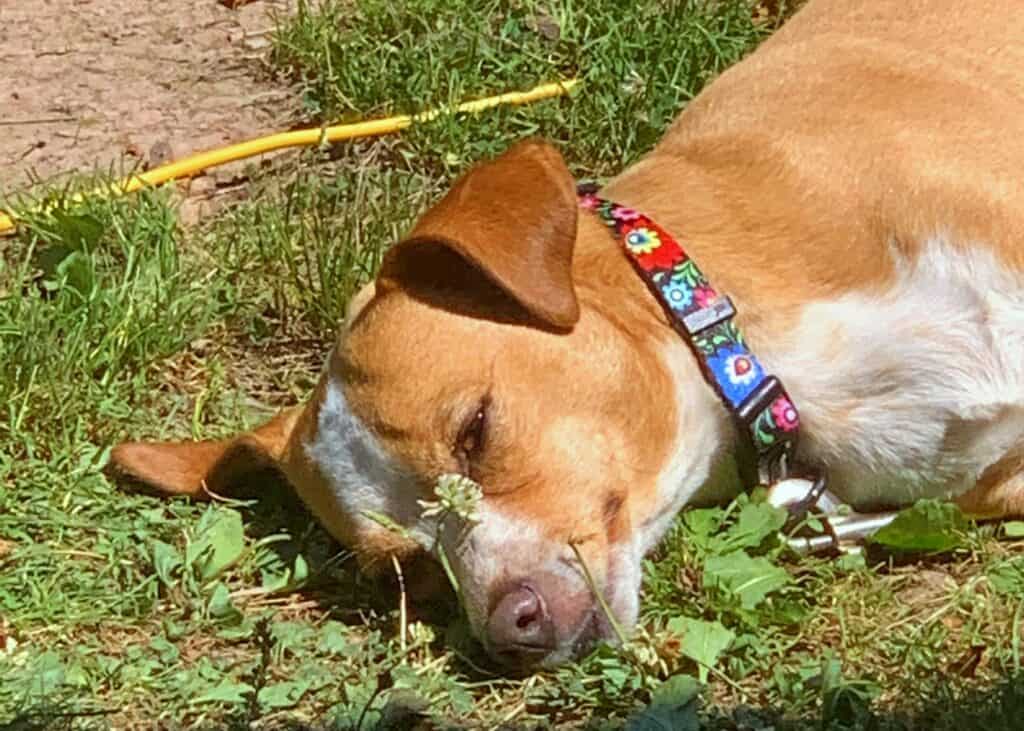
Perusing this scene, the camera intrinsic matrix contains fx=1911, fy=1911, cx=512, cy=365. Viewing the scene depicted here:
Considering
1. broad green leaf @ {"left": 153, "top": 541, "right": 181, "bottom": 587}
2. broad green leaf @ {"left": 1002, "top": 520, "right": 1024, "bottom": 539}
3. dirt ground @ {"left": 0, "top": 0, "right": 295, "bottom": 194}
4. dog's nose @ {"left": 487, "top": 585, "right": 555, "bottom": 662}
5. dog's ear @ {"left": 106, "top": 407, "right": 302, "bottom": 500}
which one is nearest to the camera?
dog's nose @ {"left": 487, "top": 585, "right": 555, "bottom": 662}

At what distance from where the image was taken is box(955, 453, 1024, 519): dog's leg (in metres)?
4.47

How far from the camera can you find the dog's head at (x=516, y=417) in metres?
4.05

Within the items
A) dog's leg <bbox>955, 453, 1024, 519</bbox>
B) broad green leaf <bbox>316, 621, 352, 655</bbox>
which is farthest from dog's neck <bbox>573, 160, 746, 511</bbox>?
broad green leaf <bbox>316, 621, 352, 655</bbox>

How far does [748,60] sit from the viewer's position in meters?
5.30

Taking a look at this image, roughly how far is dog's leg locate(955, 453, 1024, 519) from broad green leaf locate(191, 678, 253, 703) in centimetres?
170

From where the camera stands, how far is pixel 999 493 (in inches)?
177

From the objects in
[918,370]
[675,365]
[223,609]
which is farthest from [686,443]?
[223,609]

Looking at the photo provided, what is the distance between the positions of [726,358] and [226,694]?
1339 mm

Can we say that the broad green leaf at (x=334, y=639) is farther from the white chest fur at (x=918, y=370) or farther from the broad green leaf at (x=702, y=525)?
the white chest fur at (x=918, y=370)

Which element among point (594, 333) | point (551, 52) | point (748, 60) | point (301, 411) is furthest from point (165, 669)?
point (551, 52)

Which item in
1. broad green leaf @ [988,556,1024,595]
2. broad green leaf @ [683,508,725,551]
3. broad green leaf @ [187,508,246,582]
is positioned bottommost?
broad green leaf @ [187,508,246,582]

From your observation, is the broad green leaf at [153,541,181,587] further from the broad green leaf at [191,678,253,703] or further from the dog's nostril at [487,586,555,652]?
the dog's nostril at [487,586,555,652]

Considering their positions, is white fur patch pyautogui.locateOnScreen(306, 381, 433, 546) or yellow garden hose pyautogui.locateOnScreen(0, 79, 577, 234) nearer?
white fur patch pyautogui.locateOnScreen(306, 381, 433, 546)

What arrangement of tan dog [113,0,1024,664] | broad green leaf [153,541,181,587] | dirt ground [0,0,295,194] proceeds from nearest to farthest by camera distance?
tan dog [113,0,1024,664]
broad green leaf [153,541,181,587]
dirt ground [0,0,295,194]
